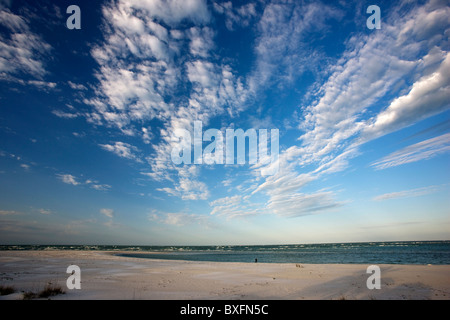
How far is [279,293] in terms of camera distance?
511 inches

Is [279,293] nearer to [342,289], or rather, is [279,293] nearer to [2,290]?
[342,289]
